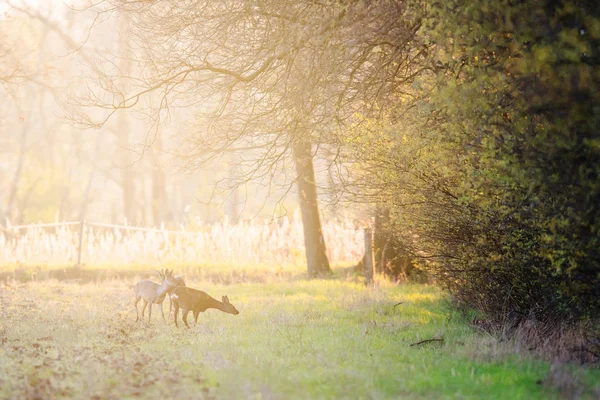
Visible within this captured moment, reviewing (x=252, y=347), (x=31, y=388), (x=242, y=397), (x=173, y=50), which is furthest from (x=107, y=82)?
(x=242, y=397)

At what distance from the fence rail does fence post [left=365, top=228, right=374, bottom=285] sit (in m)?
3.80

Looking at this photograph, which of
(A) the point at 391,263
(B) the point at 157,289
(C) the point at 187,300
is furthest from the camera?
(A) the point at 391,263

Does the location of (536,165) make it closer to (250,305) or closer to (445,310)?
(445,310)

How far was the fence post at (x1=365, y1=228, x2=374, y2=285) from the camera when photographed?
15123mm

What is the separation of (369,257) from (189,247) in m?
6.77

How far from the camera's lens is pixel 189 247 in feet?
65.9

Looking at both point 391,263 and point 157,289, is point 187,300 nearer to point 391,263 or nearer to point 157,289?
point 157,289

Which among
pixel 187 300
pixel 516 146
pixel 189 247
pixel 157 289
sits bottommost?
pixel 187 300

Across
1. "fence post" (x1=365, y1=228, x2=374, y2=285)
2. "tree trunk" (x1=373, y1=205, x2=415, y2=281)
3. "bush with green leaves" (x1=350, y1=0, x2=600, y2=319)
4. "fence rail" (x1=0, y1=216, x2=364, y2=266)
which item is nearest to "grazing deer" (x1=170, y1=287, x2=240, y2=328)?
"bush with green leaves" (x1=350, y1=0, x2=600, y2=319)

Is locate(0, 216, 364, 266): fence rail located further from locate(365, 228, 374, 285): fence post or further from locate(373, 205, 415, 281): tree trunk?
locate(365, 228, 374, 285): fence post

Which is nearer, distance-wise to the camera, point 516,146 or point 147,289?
point 516,146

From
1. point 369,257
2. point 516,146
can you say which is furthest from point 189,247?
point 516,146

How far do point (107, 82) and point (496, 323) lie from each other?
247 inches

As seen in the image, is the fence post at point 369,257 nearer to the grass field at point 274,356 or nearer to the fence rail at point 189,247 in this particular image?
the grass field at point 274,356
